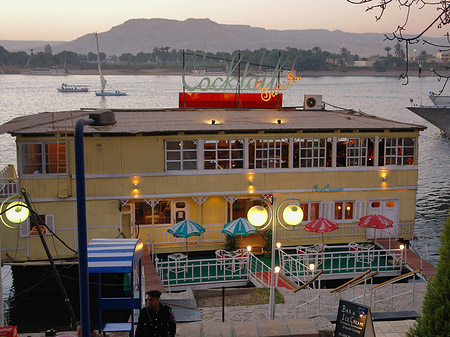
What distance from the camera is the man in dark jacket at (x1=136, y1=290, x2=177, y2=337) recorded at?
38.0 feet

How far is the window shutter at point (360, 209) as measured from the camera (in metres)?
28.4

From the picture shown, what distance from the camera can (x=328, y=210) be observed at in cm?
2822

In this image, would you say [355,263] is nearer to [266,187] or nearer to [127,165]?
[266,187]

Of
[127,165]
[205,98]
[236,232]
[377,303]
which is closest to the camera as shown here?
[377,303]

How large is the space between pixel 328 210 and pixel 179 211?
7.20 m

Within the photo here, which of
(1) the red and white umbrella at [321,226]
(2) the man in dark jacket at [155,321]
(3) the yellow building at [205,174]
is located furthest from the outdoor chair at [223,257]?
(2) the man in dark jacket at [155,321]

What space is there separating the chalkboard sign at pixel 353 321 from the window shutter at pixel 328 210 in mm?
15010

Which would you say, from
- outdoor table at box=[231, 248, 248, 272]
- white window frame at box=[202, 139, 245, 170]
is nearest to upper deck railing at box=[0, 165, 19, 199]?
white window frame at box=[202, 139, 245, 170]

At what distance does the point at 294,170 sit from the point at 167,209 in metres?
6.31

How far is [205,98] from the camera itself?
111 feet

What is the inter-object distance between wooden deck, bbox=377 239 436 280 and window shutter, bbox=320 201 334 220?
2668 mm

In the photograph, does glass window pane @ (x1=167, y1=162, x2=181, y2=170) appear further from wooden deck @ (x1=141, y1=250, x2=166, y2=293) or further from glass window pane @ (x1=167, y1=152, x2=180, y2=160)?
wooden deck @ (x1=141, y1=250, x2=166, y2=293)

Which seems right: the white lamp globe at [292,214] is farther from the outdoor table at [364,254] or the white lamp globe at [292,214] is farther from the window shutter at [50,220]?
the window shutter at [50,220]

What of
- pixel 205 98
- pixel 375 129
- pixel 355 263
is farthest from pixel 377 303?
pixel 205 98
